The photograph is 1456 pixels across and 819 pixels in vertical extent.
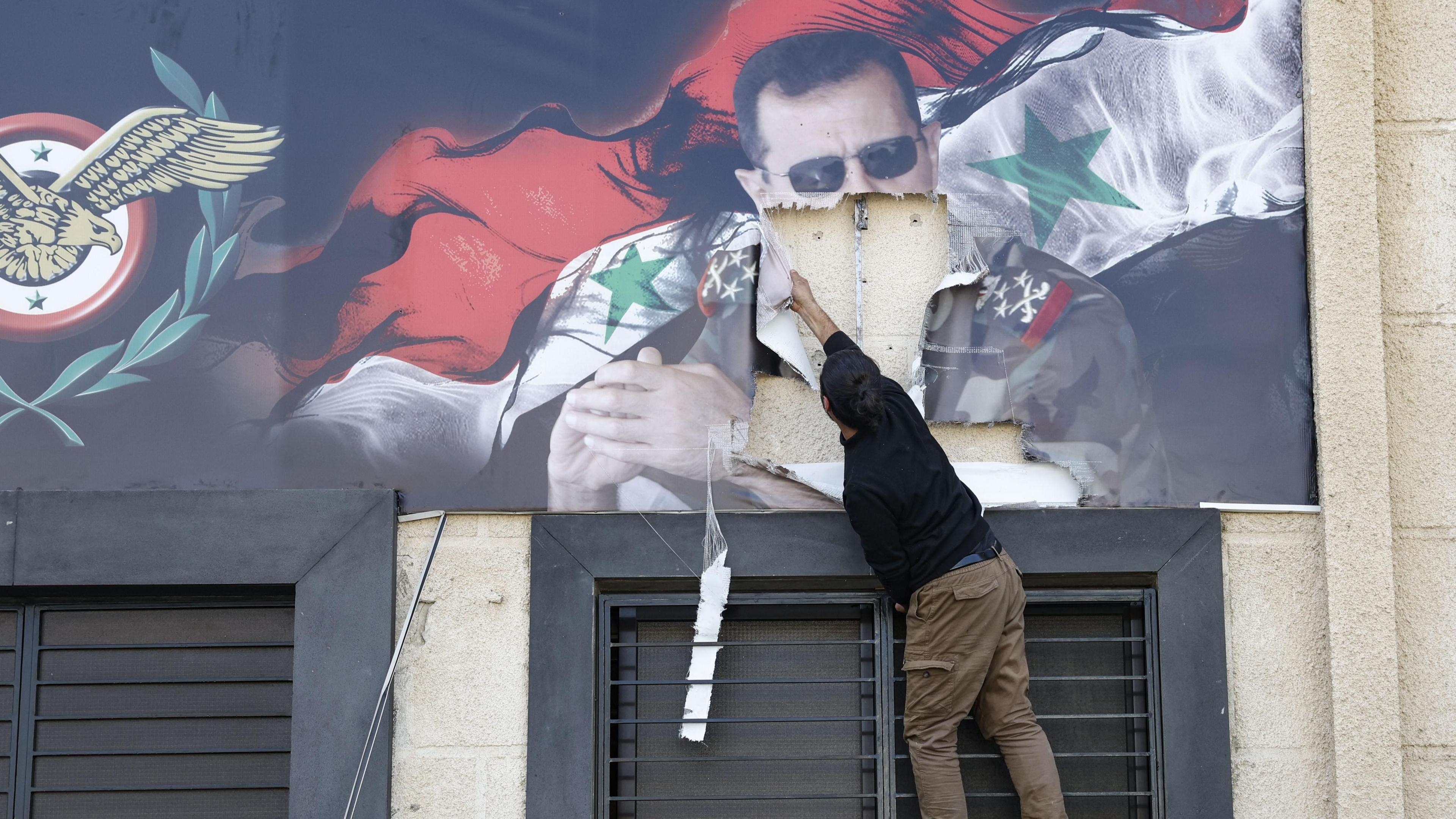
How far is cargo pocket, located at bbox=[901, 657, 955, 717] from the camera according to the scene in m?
3.07

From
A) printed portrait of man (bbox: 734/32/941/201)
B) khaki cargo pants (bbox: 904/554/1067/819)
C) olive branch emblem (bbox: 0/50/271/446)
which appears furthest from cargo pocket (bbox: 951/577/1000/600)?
olive branch emblem (bbox: 0/50/271/446)

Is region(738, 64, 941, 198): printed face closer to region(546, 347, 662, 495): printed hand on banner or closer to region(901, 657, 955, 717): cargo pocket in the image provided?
region(546, 347, 662, 495): printed hand on banner

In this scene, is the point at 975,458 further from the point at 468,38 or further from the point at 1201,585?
the point at 468,38

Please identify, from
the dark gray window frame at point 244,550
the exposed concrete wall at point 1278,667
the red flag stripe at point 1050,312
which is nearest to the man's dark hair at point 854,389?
the red flag stripe at point 1050,312

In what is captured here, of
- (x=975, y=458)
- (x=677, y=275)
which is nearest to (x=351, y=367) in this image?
(x=677, y=275)

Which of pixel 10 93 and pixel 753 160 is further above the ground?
pixel 10 93

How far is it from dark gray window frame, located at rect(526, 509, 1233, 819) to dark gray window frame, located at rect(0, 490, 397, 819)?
0.49 meters

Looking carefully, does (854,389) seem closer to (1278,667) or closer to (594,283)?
(594,283)

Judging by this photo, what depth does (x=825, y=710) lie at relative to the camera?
340cm

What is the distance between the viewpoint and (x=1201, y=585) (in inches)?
129

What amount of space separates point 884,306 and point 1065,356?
577 mm

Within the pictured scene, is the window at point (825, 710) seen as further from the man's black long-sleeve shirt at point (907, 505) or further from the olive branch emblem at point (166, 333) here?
the olive branch emblem at point (166, 333)

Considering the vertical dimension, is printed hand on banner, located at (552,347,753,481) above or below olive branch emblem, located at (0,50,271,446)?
below

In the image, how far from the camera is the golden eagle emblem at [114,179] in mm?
3482
